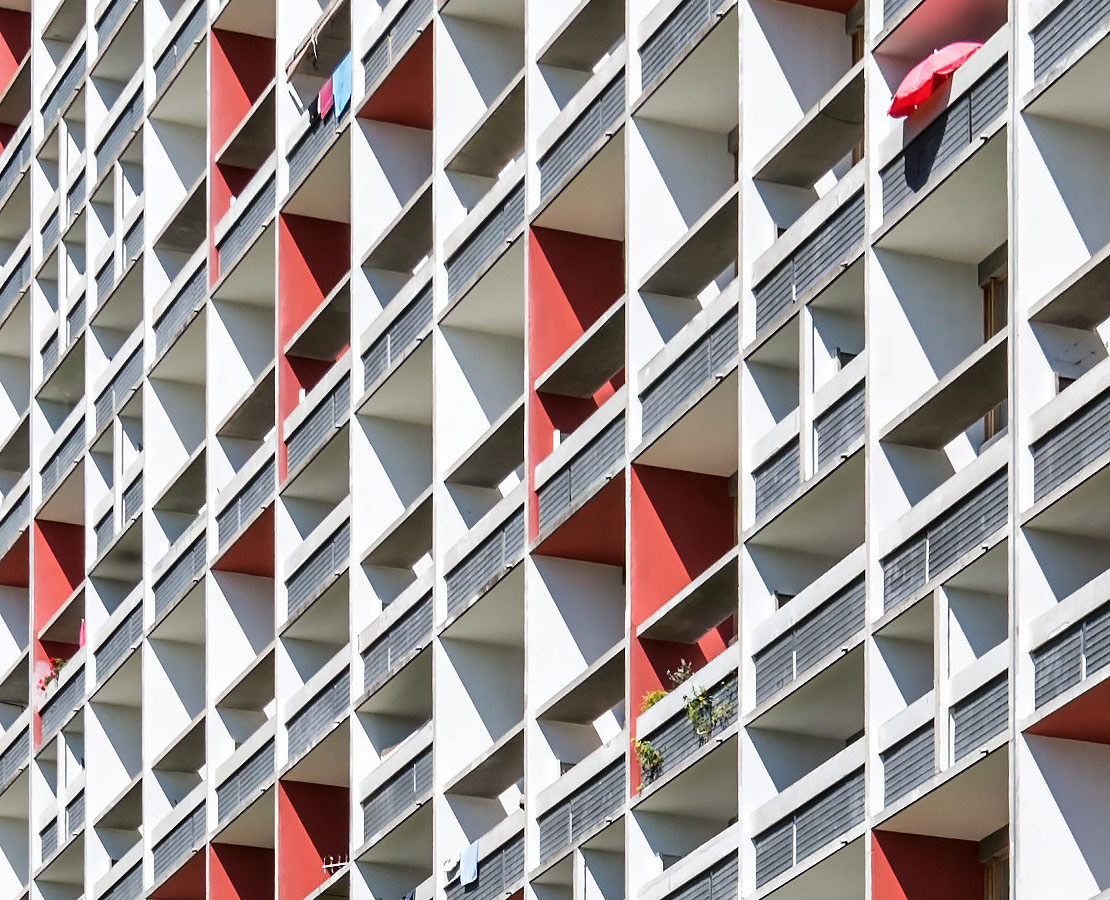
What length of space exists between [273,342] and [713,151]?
16.8 meters

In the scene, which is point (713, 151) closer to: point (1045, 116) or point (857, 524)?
point (857, 524)

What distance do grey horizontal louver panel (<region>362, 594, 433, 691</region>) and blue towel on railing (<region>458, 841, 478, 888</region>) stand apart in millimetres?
3790

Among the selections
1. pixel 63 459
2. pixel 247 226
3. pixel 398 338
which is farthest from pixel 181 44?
pixel 398 338

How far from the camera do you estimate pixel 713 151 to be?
1806 inches

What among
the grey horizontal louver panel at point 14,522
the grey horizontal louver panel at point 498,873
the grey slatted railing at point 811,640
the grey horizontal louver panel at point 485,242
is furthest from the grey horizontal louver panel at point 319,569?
the grey horizontal louver panel at point 14,522

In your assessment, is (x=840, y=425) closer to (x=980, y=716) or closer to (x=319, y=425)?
(x=980, y=716)

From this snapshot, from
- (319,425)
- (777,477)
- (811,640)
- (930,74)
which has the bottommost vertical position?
(811,640)

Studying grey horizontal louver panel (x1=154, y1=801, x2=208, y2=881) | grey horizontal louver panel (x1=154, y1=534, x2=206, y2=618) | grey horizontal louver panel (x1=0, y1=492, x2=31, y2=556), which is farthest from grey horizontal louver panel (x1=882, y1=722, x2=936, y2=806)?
grey horizontal louver panel (x1=0, y1=492, x2=31, y2=556)

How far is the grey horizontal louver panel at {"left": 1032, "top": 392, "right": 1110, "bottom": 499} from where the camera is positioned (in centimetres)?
3509

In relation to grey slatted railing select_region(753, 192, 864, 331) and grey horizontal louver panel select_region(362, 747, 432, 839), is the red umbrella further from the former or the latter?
grey horizontal louver panel select_region(362, 747, 432, 839)

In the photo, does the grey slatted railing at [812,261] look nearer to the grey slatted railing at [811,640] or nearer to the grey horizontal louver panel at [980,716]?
the grey slatted railing at [811,640]

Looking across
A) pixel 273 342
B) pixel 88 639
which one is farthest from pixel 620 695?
pixel 88 639

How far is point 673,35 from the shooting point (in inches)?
1778

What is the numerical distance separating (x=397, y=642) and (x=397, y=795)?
236 cm
